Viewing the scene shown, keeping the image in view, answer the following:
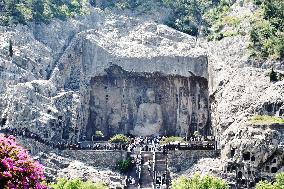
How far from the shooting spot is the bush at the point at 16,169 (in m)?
29.8

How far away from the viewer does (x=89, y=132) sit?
82.6 meters

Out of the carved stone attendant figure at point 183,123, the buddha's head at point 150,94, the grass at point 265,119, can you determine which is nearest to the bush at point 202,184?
the grass at point 265,119

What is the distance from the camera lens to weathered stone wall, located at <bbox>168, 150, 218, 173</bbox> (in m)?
66.6

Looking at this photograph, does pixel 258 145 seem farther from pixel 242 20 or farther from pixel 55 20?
pixel 55 20

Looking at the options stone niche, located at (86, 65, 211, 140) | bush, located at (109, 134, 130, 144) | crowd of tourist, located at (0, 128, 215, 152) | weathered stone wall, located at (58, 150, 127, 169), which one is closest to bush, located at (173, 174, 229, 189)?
crowd of tourist, located at (0, 128, 215, 152)

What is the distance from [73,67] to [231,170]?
2863cm

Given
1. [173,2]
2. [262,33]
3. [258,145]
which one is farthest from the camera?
[173,2]

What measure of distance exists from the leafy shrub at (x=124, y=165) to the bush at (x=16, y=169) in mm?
35319

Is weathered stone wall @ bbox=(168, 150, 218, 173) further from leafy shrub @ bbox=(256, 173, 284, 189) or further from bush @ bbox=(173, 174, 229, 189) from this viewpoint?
leafy shrub @ bbox=(256, 173, 284, 189)

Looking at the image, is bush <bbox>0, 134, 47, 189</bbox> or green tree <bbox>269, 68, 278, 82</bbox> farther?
green tree <bbox>269, 68, 278, 82</bbox>

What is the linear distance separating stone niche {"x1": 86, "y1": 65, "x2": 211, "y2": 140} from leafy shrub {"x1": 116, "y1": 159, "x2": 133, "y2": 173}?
50.9 feet

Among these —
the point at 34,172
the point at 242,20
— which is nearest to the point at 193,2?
the point at 242,20

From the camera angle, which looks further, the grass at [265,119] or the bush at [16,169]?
the grass at [265,119]

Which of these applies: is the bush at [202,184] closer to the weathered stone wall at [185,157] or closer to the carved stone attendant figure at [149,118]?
the weathered stone wall at [185,157]
